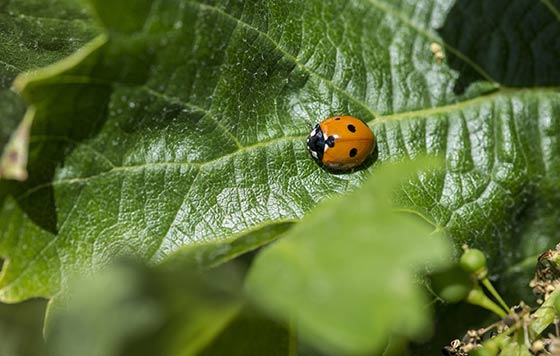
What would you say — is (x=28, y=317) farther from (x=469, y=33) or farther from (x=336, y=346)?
(x=336, y=346)

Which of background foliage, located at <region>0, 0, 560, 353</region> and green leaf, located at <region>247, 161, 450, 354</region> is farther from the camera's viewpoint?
background foliage, located at <region>0, 0, 560, 353</region>

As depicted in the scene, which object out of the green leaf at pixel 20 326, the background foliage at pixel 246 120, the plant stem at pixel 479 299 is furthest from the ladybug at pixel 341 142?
the green leaf at pixel 20 326

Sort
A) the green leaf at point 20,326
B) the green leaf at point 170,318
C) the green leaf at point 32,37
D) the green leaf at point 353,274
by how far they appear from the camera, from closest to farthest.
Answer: the green leaf at point 353,274
the green leaf at point 170,318
the green leaf at point 32,37
the green leaf at point 20,326

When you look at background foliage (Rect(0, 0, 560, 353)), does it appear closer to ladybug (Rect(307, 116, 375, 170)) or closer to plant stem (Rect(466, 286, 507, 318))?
ladybug (Rect(307, 116, 375, 170))

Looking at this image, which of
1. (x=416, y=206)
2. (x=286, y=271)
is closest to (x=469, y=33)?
(x=416, y=206)

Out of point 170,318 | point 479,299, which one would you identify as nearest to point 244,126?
point 479,299

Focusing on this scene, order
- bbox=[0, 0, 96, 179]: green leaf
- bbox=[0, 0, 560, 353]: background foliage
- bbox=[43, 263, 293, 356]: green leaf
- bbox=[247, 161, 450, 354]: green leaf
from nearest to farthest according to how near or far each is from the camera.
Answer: bbox=[247, 161, 450, 354]: green leaf
bbox=[43, 263, 293, 356]: green leaf
bbox=[0, 0, 560, 353]: background foliage
bbox=[0, 0, 96, 179]: green leaf

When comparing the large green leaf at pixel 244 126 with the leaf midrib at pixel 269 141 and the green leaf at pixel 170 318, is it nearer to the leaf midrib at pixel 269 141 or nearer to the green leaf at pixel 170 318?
the leaf midrib at pixel 269 141

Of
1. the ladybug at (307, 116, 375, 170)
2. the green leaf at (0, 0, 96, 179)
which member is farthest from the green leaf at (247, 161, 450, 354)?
the green leaf at (0, 0, 96, 179)

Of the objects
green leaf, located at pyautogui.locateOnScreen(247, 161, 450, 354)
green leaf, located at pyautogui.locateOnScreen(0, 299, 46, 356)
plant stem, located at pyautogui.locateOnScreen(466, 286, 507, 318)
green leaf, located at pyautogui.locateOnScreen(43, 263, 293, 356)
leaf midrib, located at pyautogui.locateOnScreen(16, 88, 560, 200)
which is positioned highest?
green leaf, located at pyautogui.locateOnScreen(247, 161, 450, 354)
